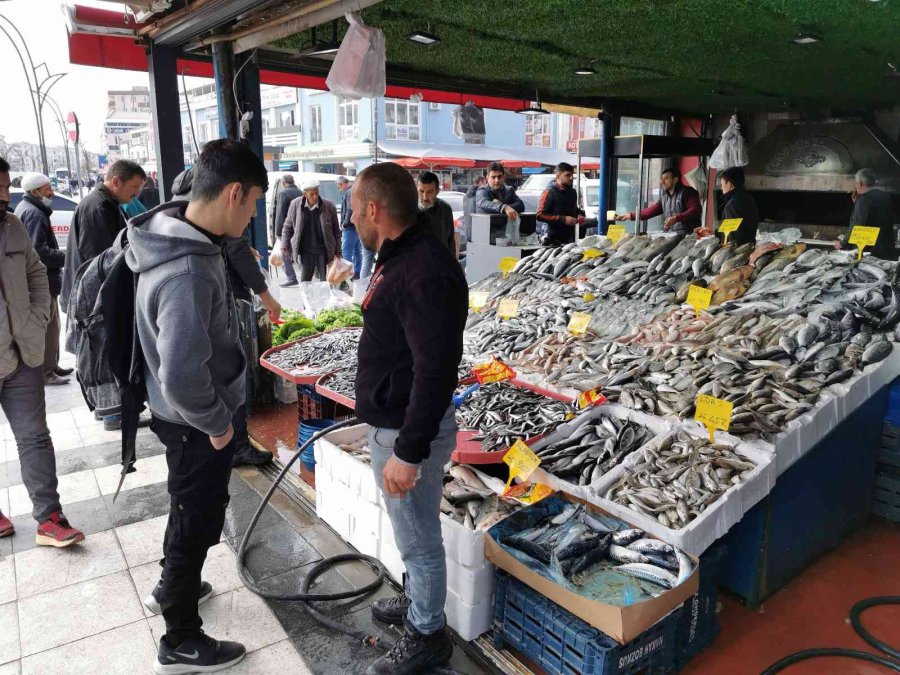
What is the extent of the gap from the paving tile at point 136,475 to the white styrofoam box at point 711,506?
2989mm

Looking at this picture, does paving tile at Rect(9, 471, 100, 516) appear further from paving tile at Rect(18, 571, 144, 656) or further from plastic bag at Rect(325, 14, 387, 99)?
plastic bag at Rect(325, 14, 387, 99)

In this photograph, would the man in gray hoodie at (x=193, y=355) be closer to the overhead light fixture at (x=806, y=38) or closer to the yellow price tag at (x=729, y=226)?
the yellow price tag at (x=729, y=226)

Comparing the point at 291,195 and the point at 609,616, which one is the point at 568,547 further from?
the point at 291,195

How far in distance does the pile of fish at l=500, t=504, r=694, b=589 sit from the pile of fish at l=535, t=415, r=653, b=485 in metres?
0.35

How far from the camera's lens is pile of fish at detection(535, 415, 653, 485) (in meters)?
3.30

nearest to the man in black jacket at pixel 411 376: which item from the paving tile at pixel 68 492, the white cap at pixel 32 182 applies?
the paving tile at pixel 68 492

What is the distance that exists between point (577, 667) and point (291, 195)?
10.7 meters

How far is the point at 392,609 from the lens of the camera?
3.04m

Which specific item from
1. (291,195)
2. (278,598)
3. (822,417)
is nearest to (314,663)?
(278,598)

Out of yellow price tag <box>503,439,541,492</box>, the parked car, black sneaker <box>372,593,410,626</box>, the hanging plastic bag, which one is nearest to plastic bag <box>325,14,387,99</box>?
yellow price tag <box>503,439,541,492</box>

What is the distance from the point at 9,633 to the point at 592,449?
292 cm

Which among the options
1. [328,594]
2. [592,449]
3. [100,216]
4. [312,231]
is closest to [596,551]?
[592,449]

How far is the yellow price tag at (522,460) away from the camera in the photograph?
3.08 metres

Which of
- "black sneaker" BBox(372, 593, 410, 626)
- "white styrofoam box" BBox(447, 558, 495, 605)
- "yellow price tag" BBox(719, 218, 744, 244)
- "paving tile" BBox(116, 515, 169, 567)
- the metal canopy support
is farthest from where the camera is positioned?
"yellow price tag" BBox(719, 218, 744, 244)
